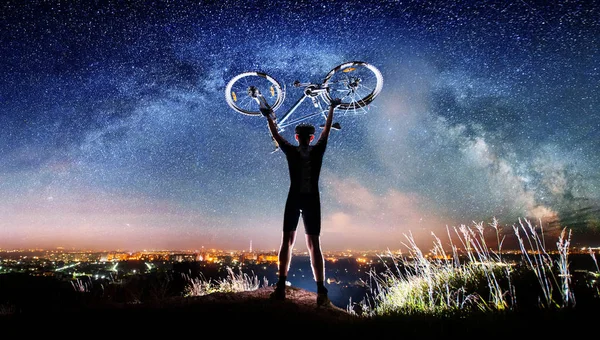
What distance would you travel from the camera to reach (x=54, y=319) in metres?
3.20

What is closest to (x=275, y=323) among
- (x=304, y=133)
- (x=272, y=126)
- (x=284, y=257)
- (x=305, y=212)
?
(x=284, y=257)

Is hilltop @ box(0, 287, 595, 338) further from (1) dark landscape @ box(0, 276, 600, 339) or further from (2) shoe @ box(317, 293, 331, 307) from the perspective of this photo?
(2) shoe @ box(317, 293, 331, 307)

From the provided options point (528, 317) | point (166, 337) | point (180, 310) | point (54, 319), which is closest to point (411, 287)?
point (528, 317)

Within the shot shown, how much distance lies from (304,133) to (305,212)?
4.72ft

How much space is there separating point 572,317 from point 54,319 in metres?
5.63

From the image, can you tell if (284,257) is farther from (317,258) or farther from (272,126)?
→ (272,126)

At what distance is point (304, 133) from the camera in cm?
508

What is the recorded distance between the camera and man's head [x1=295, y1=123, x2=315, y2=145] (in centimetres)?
507

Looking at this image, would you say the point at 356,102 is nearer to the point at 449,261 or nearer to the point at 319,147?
the point at 319,147

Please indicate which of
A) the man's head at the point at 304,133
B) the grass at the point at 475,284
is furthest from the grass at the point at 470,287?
the man's head at the point at 304,133

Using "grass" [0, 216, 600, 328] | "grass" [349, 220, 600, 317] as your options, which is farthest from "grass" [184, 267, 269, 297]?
"grass" [349, 220, 600, 317]

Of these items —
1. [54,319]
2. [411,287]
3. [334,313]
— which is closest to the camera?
[54,319]

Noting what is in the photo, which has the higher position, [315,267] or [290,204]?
[290,204]

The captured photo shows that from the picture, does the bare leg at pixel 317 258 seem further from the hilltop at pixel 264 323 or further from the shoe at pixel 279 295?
the hilltop at pixel 264 323
